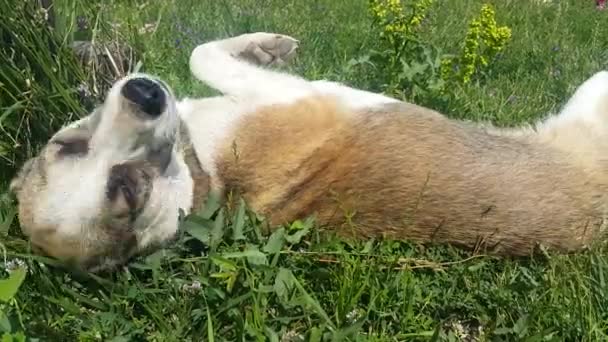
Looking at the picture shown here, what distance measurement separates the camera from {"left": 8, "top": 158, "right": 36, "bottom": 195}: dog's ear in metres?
4.04

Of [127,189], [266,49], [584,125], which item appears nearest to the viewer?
[127,189]

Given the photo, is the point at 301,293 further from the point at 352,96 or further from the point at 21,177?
the point at 21,177

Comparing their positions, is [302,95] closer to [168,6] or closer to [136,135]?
[136,135]

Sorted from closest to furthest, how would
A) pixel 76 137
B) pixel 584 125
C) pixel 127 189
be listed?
pixel 127 189, pixel 76 137, pixel 584 125

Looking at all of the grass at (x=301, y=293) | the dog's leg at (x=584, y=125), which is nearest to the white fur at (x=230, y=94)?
the grass at (x=301, y=293)

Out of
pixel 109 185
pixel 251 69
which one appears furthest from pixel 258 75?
pixel 109 185

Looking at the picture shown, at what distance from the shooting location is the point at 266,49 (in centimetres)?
511

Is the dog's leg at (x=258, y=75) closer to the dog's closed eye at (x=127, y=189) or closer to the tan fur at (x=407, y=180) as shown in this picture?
the tan fur at (x=407, y=180)

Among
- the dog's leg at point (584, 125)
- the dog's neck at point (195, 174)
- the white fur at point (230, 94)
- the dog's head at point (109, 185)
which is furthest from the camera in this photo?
the dog's leg at point (584, 125)

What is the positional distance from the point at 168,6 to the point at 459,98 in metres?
2.48

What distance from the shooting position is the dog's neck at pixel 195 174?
415cm

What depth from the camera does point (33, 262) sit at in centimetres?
381

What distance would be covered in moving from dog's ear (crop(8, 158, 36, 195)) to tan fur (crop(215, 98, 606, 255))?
928 millimetres

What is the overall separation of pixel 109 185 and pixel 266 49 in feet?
5.63
